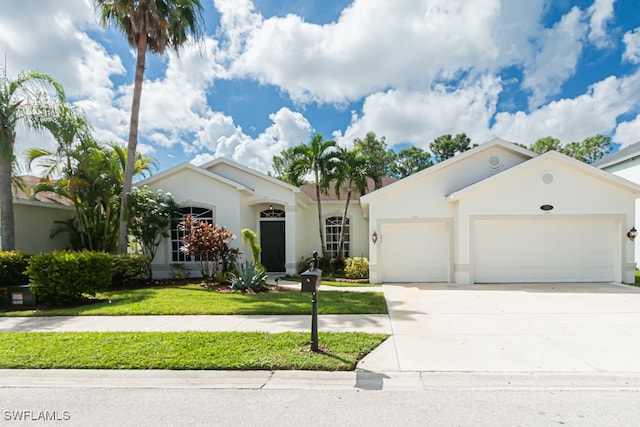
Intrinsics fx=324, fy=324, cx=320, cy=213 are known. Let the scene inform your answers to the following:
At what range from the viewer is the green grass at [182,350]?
14.5ft

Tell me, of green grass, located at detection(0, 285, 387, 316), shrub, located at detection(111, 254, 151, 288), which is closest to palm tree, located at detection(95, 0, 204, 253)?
shrub, located at detection(111, 254, 151, 288)

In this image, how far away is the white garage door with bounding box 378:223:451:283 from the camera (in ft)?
37.9

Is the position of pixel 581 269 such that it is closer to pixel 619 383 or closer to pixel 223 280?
pixel 619 383

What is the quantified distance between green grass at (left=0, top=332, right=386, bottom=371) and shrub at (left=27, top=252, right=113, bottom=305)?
2340 millimetres

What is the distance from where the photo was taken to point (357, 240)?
53.3 ft

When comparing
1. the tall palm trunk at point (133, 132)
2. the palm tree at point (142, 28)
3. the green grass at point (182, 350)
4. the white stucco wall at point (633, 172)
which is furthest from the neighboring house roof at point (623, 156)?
the tall palm trunk at point (133, 132)

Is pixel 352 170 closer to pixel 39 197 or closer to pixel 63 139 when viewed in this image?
pixel 63 139

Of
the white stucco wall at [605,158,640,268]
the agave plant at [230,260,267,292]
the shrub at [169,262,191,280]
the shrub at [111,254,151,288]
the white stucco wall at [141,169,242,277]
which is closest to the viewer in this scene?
the agave plant at [230,260,267,292]

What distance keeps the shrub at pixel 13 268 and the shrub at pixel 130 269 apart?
2.13 metres

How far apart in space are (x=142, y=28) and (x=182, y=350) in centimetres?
1156

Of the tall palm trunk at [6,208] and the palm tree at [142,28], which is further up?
the palm tree at [142,28]

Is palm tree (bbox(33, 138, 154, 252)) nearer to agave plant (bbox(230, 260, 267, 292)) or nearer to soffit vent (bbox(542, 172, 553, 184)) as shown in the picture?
agave plant (bbox(230, 260, 267, 292))

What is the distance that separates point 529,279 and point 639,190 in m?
4.44

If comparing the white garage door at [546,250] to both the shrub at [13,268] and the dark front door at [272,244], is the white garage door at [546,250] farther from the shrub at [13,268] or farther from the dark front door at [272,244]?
the shrub at [13,268]
